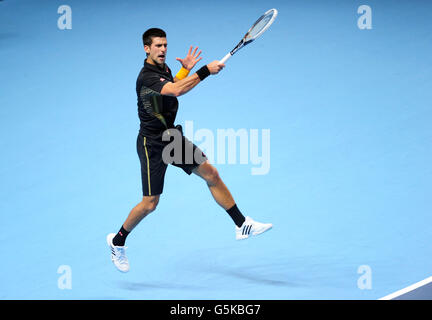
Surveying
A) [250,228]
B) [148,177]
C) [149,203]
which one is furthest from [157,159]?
[250,228]

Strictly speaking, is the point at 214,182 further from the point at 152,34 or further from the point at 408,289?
the point at 408,289

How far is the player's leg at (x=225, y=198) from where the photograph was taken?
5.62 metres

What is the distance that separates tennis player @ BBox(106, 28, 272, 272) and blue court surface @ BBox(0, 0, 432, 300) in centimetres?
37

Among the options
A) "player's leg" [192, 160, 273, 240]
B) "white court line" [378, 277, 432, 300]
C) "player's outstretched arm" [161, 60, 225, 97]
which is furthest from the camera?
"player's leg" [192, 160, 273, 240]

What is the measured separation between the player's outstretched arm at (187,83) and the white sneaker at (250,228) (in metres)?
1.21

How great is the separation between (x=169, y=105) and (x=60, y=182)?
2309 mm

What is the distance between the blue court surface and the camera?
19.0 feet

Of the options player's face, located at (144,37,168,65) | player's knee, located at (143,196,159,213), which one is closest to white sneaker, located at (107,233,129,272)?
player's knee, located at (143,196,159,213)

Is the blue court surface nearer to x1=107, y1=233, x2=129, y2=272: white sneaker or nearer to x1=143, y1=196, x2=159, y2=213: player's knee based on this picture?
x1=107, y1=233, x2=129, y2=272: white sneaker

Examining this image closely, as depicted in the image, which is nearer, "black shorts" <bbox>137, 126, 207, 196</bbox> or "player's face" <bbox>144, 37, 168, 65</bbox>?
"player's face" <bbox>144, 37, 168, 65</bbox>

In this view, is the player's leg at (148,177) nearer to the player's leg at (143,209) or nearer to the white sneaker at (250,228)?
the player's leg at (143,209)

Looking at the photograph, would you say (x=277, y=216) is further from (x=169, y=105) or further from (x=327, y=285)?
(x=169, y=105)

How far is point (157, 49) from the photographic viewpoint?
5.38 meters

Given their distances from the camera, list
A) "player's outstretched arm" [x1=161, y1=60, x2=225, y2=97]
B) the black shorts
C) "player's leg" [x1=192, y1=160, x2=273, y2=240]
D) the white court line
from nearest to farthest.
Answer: "player's outstretched arm" [x1=161, y1=60, x2=225, y2=97] → the white court line → the black shorts → "player's leg" [x1=192, y1=160, x2=273, y2=240]
